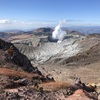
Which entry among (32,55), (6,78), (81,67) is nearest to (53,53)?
(32,55)

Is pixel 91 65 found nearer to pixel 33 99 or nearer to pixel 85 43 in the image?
pixel 85 43

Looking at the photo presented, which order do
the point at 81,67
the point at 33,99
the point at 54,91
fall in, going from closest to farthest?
the point at 33,99, the point at 54,91, the point at 81,67

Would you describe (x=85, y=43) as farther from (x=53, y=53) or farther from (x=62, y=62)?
(x=62, y=62)

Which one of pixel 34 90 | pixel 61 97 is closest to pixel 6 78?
pixel 34 90

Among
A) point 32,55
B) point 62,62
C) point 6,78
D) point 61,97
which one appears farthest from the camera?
point 32,55

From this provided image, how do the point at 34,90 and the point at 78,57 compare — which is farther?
the point at 78,57

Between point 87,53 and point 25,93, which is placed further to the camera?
point 87,53

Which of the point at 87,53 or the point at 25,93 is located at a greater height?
the point at 25,93

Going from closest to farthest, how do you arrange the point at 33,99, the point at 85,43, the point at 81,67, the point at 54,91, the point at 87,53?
1. the point at 33,99
2. the point at 54,91
3. the point at 81,67
4. the point at 87,53
5. the point at 85,43

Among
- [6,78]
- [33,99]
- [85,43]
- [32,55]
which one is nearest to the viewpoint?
[33,99]
